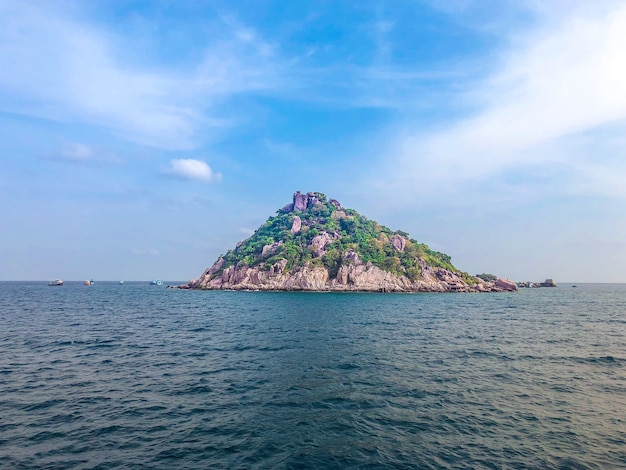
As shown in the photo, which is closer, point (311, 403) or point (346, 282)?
point (311, 403)

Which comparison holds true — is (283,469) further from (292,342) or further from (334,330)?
(334,330)

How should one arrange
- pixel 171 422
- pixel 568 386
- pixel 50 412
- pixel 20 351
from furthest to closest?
pixel 20 351, pixel 568 386, pixel 50 412, pixel 171 422

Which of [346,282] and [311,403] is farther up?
[346,282]

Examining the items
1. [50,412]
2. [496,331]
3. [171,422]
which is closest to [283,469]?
[171,422]

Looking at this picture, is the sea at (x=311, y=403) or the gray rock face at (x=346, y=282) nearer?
the sea at (x=311, y=403)

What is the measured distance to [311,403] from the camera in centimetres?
2297

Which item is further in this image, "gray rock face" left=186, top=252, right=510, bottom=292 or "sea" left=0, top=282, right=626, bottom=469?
"gray rock face" left=186, top=252, right=510, bottom=292

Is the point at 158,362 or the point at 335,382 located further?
the point at 158,362

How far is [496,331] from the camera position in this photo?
2110 inches

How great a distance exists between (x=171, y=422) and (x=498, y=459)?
1824 centimetres

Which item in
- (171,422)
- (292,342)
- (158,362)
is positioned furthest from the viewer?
(292,342)

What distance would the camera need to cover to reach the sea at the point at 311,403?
16.2 meters

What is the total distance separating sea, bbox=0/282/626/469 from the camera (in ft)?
53.3

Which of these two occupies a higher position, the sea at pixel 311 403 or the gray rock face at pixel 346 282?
the gray rock face at pixel 346 282
